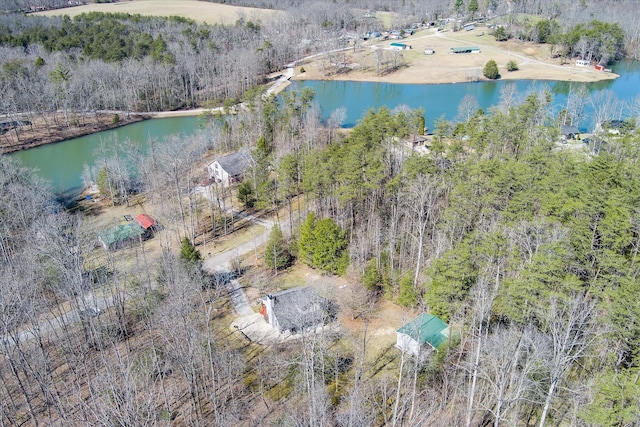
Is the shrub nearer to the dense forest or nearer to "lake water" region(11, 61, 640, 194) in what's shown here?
"lake water" region(11, 61, 640, 194)

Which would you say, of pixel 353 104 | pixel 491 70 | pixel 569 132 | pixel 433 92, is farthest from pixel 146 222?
pixel 491 70

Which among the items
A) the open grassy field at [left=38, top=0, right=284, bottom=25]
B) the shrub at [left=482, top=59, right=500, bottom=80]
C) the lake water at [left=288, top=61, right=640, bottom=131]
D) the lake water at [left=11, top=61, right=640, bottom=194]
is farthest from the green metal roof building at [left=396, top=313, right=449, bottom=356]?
the open grassy field at [left=38, top=0, right=284, bottom=25]

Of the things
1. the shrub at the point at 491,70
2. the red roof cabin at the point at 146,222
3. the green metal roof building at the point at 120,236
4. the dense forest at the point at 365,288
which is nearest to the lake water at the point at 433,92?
the shrub at the point at 491,70

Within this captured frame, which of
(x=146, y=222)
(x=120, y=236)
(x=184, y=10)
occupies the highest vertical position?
(x=184, y=10)

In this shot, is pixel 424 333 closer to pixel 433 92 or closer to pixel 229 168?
pixel 229 168

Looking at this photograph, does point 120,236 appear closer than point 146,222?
Yes
